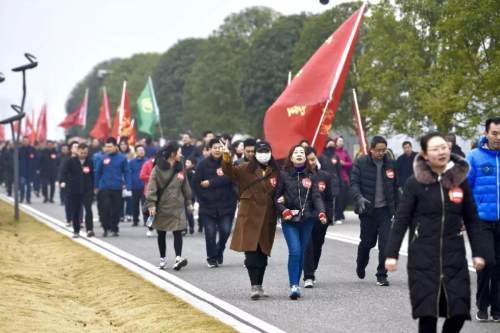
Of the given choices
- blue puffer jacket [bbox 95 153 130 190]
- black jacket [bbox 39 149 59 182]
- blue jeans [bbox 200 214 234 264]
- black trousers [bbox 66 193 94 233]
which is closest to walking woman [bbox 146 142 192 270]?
blue jeans [bbox 200 214 234 264]

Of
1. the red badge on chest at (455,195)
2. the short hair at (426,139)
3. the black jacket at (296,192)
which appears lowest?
the black jacket at (296,192)

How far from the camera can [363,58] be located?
4284 cm

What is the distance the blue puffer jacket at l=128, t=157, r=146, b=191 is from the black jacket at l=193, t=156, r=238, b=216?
918 cm

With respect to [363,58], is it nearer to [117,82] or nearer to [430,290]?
[430,290]

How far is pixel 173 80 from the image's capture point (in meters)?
102

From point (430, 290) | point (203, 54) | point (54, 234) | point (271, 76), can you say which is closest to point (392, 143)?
point (271, 76)

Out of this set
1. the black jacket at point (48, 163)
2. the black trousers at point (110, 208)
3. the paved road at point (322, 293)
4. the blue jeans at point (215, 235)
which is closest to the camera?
the paved road at point (322, 293)

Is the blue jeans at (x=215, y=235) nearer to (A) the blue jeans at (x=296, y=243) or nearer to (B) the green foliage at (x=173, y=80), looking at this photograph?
(A) the blue jeans at (x=296, y=243)

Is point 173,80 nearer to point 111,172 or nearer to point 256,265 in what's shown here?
point 111,172

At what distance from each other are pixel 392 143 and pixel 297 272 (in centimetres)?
3972

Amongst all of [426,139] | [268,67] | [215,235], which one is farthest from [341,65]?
[268,67]

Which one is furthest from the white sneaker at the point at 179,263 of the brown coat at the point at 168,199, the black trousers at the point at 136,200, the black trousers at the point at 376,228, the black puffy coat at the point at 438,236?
the black trousers at the point at 136,200

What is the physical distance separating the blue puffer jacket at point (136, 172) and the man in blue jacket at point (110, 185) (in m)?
2.70

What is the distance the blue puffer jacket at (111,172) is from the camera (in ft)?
80.1
